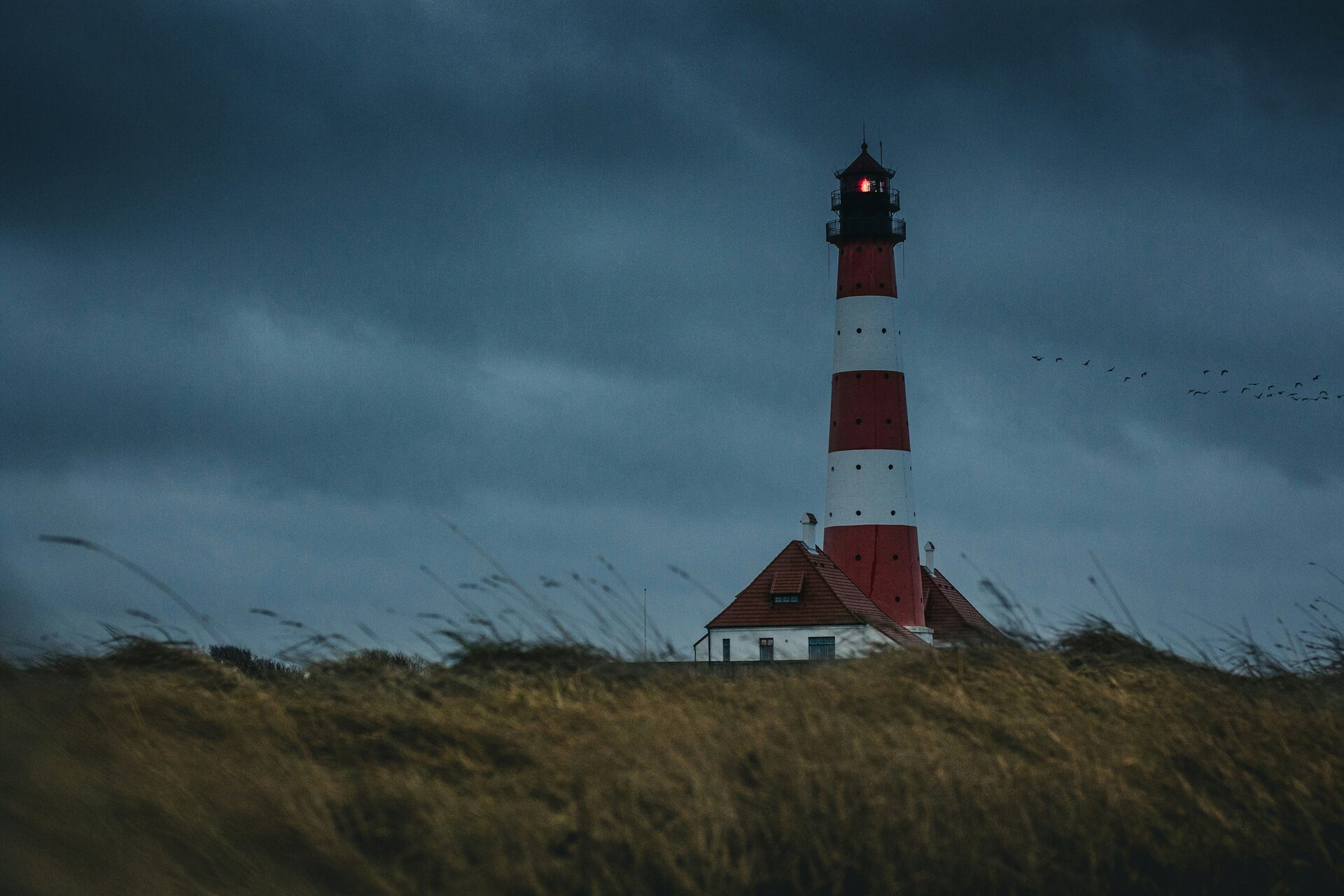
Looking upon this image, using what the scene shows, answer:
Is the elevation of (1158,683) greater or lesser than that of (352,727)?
greater

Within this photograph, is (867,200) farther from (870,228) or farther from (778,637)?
(778,637)

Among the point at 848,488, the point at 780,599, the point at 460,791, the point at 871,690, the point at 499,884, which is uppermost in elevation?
the point at 848,488

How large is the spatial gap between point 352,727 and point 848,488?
92.2 ft

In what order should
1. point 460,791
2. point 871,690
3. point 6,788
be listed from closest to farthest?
1. point 6,788
2. point 460,791
3. point 871,690

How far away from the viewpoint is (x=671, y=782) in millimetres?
6988

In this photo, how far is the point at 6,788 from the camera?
6.62m

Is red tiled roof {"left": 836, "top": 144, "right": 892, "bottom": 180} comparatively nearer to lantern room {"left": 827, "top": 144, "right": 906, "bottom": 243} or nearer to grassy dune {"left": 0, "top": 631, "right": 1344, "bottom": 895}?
lantern room {"left": 827, "top": 144, "right": 906, "bottom": 243}

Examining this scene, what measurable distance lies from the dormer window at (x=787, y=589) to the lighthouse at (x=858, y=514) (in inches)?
0.7

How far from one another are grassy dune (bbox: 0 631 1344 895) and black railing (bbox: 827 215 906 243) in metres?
28.4

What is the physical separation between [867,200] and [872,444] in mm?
7025

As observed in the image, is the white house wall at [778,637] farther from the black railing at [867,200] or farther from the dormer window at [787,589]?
the black railing at [867,200]

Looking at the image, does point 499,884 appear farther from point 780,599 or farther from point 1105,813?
point 780,599

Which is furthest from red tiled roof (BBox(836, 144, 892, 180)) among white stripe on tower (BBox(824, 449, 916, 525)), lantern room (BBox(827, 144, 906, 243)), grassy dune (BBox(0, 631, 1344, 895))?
grassy dune (BBox(0, 631, 1344, 895))

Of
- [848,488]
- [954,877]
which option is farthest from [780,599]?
[954,877]
